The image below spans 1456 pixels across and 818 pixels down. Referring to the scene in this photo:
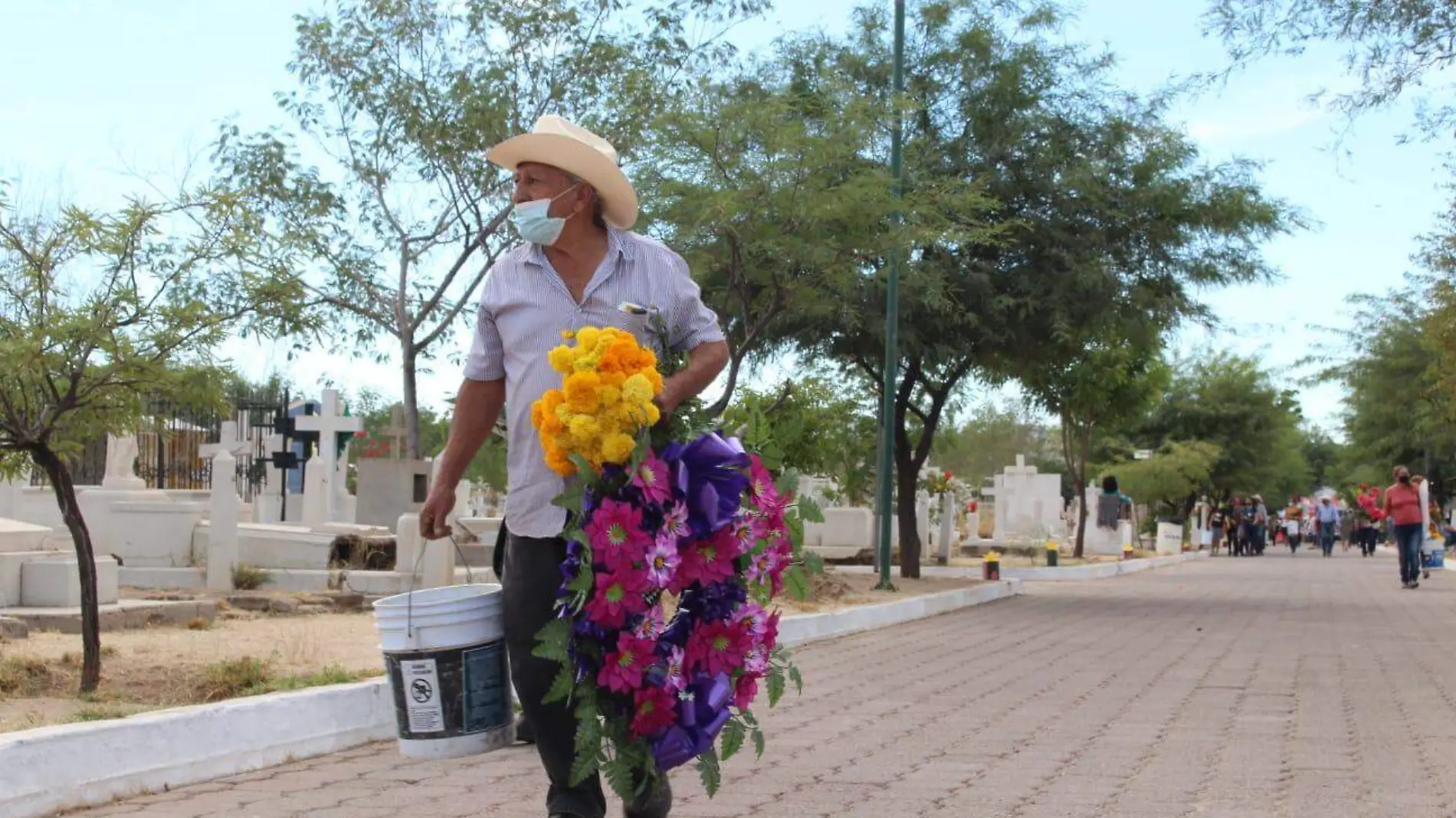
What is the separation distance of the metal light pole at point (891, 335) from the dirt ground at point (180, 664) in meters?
8.17

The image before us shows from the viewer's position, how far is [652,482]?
4.21 meters

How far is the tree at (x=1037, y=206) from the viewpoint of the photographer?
21531 millimetres

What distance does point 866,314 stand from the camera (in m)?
21.2

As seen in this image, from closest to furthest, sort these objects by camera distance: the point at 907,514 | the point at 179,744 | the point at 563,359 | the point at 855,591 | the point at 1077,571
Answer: the point at 563,359, the point at 179,744, the point at 855,591, the point at 907,514, the point at 1077,571

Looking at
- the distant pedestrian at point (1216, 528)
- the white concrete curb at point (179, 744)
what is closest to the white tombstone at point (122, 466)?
the white concrete curb at point (179, 744)

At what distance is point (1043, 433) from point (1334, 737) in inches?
3377

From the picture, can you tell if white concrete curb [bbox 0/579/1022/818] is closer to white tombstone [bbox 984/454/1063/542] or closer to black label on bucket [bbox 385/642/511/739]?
black label on bucket [bbox 385/642/511/739]

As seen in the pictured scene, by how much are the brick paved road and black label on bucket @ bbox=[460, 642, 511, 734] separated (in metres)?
1.26

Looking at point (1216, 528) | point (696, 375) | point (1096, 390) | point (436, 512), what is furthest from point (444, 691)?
point (1216, 528)

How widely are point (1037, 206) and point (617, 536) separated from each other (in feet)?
61.2

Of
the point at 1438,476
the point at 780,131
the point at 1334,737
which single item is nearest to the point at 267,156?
the point at 780,131

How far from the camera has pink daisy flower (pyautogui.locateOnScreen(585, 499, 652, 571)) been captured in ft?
13.7

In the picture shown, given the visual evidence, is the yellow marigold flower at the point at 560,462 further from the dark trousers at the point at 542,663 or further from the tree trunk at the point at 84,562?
the tree trunk at the point at 84,562

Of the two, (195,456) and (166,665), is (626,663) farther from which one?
(195,456)
